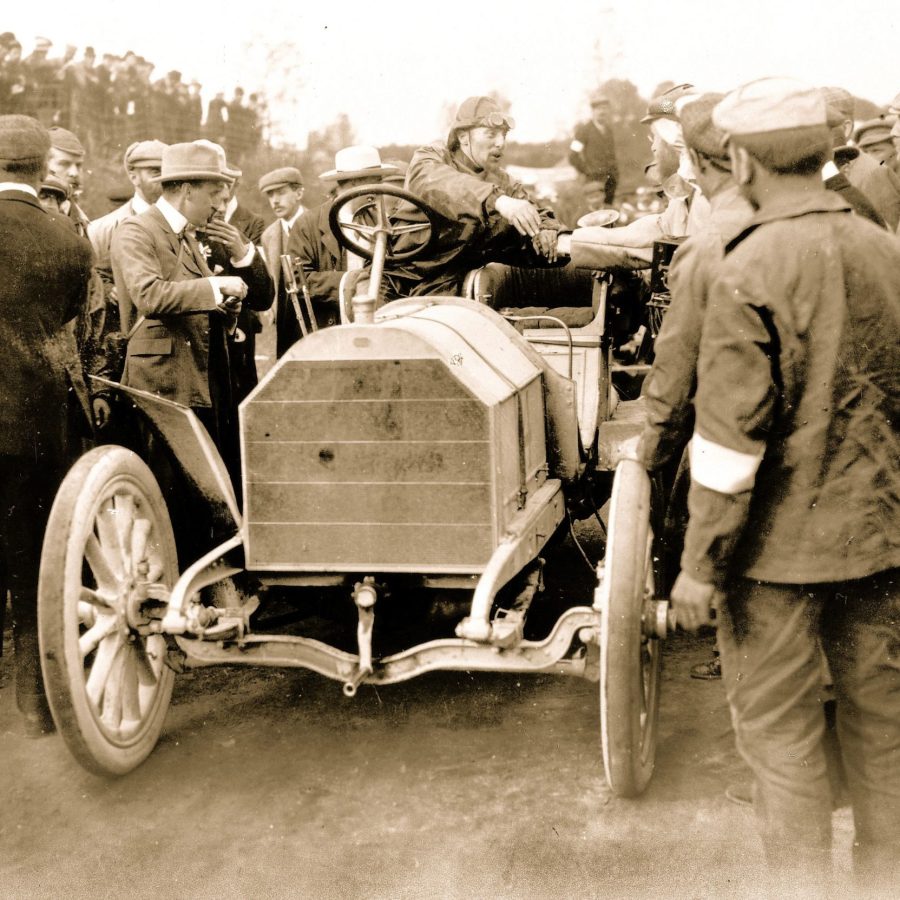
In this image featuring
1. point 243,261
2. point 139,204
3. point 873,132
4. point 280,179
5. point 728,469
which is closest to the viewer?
point 728,469

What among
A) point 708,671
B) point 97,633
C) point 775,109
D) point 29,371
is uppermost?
point 775,109

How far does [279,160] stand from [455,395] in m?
10.5

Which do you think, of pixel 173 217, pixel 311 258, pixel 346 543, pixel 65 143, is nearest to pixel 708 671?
pixel 346 543

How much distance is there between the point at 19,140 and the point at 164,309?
884 mm

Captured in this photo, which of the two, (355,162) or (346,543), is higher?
(355,162)

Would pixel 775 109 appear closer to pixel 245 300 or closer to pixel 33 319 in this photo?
pixel 33 319

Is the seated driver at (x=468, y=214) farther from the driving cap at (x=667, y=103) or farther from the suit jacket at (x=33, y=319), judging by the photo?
the suit jacket at (x=33, y=319)

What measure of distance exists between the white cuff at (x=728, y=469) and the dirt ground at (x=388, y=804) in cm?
109

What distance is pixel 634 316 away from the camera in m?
5.61

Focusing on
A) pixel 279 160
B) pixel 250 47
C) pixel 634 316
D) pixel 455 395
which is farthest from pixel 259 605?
pixel 279 160

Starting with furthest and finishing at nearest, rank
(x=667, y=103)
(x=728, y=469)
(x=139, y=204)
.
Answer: (x=139, y=204)
(x=667, y=103)
(x=728, y=469)

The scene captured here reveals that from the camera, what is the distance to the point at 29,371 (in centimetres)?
400

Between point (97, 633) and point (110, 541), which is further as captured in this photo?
point (110, 541)

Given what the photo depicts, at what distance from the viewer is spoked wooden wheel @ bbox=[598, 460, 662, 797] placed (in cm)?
305
